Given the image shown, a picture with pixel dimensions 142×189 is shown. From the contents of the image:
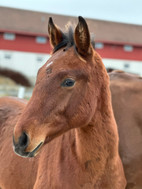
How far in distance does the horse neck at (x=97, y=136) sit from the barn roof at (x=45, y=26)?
2574 cm

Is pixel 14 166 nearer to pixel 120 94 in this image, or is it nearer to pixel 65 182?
pixel 65 182

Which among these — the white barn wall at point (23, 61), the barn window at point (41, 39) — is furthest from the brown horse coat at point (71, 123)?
the barn window at point (41, 39)

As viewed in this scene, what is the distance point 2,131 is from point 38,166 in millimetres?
1174

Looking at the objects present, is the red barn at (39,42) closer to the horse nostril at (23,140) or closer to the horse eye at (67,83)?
the horse eye at (67,83)

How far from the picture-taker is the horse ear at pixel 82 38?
2180 millimetres

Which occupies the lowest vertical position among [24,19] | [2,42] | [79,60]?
[2,42]

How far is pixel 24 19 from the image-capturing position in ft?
100

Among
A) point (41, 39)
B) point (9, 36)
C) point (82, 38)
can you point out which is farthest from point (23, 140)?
point (41, 39)

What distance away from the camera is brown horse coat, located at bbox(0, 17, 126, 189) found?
2.04m

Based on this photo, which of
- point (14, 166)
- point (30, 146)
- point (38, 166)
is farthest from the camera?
point (14, 166)

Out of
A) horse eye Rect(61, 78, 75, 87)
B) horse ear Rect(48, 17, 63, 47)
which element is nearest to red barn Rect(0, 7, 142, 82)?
horse ear Rect(48, 17, 63, 47)

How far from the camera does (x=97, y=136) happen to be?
7.96ft

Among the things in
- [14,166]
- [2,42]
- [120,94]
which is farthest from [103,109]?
[2,42]

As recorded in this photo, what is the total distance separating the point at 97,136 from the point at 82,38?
37.1 inches
